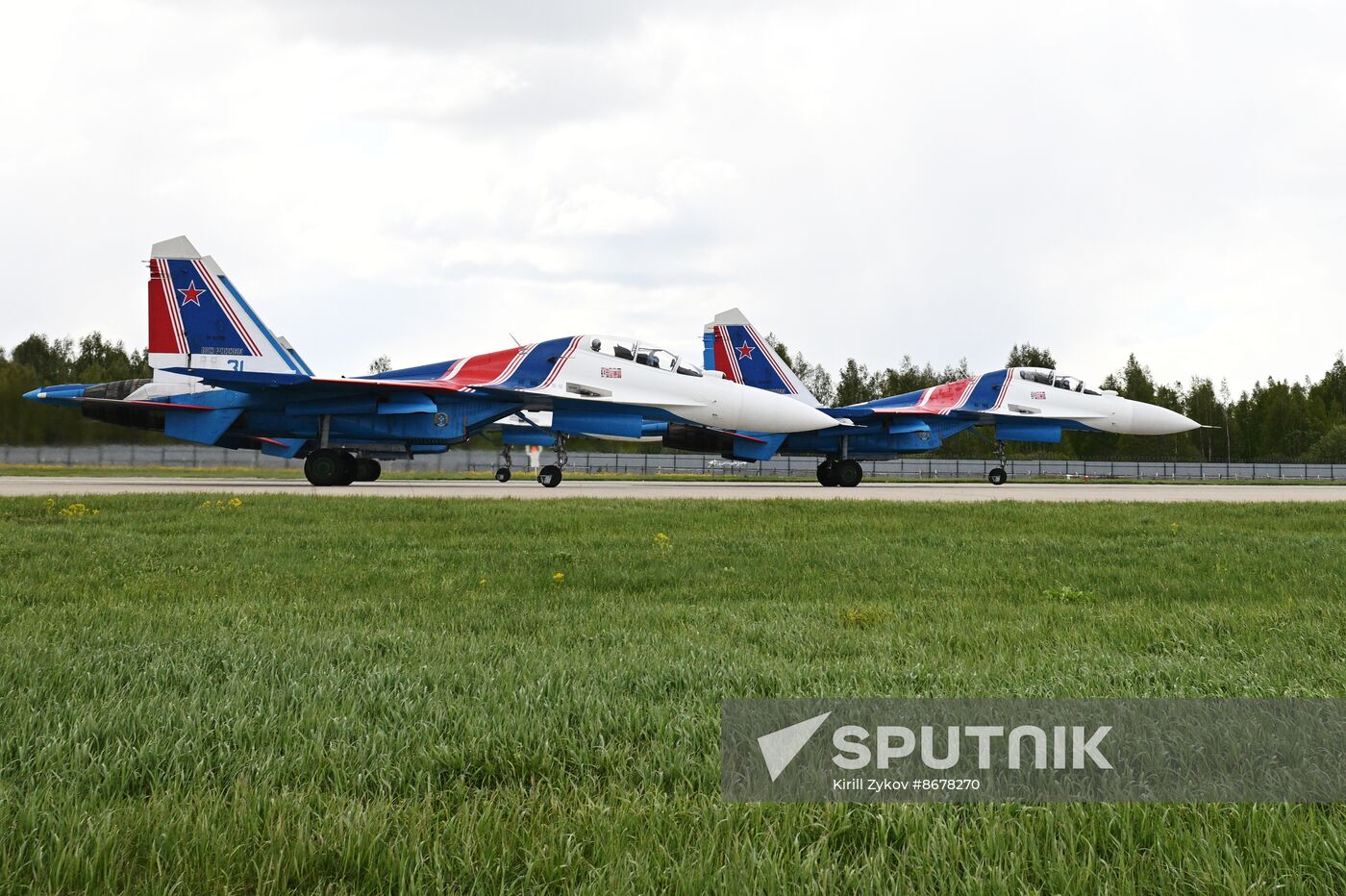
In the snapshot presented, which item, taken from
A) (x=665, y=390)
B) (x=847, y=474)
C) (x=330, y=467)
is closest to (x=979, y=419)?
(x=847, y=474)

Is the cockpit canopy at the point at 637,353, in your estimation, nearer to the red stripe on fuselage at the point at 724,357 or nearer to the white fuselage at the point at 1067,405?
the red stripe on fuselage at the point at 724,357

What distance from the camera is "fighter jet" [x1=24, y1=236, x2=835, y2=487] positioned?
60.5 feet

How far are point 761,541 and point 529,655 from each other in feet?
14.5

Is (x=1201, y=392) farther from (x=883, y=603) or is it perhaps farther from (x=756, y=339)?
(x=883, y=603)

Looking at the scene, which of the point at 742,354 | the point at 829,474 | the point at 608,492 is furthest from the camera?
the point at 742,354

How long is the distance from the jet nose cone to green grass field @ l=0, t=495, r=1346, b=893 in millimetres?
20511

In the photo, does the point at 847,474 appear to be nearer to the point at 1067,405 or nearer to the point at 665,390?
the point at 1067,405

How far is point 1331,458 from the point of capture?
6225cm

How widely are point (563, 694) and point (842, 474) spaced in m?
21.7

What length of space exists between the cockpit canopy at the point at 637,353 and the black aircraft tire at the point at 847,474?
6.14 m

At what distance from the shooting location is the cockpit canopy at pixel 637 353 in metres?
19.4

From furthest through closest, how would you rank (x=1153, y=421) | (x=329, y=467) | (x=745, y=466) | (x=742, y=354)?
(x=745, y=466), (x=742, y=354), (x=1153, y=421), (x=329, y=467)

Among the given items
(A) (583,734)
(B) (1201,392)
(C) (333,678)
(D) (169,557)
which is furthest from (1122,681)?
(B) (1201,392)

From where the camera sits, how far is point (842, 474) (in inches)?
941
